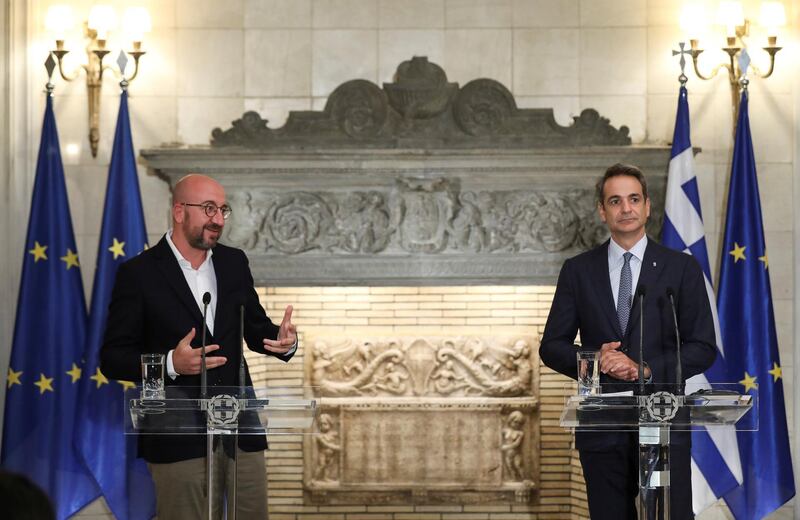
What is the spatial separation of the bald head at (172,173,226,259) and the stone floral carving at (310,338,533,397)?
8.49 ft

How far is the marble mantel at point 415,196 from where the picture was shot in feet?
19.9

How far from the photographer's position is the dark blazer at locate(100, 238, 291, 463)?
12.2ft

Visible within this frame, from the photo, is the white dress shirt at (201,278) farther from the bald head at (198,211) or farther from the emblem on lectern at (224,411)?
the emblem on lectern at (224,411)

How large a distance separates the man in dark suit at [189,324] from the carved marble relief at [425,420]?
2445mm

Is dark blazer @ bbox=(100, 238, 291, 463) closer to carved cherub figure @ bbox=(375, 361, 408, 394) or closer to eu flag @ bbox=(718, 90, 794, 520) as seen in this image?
carved cherub figure @ bbox=(375, 361, 408, 394)

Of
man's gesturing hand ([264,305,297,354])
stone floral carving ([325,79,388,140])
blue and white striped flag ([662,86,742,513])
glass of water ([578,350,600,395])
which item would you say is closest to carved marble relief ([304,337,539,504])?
blue and white striped flag ([662,86,742,513])

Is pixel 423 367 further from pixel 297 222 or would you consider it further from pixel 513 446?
pixel 297 222

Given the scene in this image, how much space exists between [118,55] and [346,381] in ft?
7.00

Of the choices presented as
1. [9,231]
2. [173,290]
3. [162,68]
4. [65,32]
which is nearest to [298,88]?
[162,68]

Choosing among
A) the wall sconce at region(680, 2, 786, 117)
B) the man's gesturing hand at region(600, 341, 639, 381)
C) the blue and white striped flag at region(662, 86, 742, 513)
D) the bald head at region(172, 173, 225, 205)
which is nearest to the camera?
the man's gesturing hand at region(600, 341, 639, 381)

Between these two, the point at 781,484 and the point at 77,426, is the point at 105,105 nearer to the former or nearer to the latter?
the point at 77,426

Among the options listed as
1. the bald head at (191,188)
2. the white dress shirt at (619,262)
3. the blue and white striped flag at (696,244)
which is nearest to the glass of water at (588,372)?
the white dress shirt at (619,262)

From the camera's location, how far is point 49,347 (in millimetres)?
5824

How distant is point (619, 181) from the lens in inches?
147
